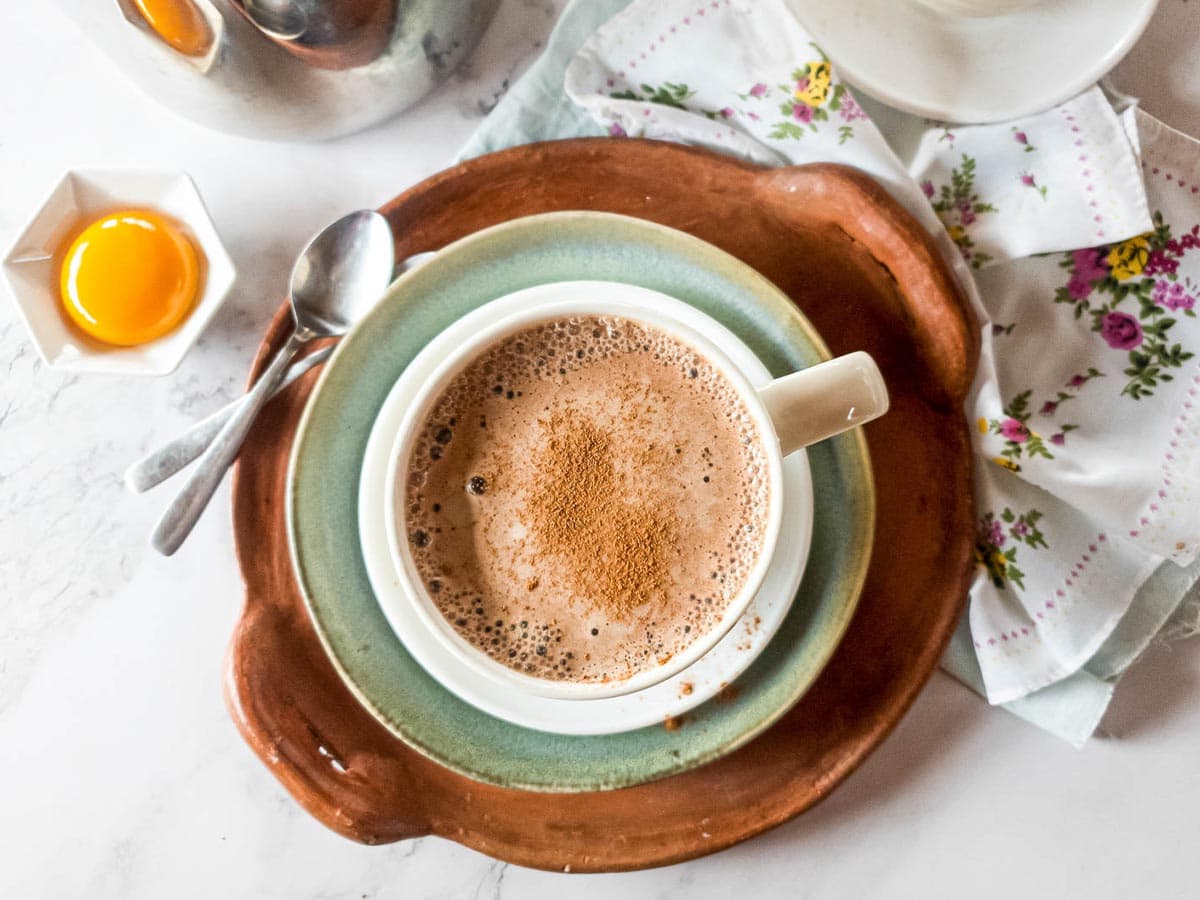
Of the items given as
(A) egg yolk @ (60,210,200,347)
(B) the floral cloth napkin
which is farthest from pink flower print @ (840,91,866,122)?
(A) egg yolk @ (60,210,200,347)

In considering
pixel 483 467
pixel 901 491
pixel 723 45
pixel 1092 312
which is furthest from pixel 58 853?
pixel 1092 312

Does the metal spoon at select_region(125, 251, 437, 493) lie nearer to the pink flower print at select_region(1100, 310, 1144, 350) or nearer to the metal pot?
the metal pot

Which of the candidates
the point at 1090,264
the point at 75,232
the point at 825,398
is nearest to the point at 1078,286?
the point at 1090,264

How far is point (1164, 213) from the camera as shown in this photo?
96cm

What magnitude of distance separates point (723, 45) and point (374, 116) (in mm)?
371

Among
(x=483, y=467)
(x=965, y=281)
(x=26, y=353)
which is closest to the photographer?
(x=483, y=467)

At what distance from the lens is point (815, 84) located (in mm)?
931

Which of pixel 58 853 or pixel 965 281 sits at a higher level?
pixel 965 281

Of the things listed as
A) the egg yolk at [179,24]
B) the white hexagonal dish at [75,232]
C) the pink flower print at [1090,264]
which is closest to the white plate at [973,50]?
the pink flower print at [1090,264]

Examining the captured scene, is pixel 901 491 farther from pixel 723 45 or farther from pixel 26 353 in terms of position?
pixel 26 353

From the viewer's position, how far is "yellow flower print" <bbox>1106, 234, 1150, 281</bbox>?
0.96 meters

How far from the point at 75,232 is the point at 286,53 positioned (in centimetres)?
35

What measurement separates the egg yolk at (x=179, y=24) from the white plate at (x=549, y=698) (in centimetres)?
33

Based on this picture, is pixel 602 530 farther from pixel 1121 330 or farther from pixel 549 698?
pixel 1121 330
